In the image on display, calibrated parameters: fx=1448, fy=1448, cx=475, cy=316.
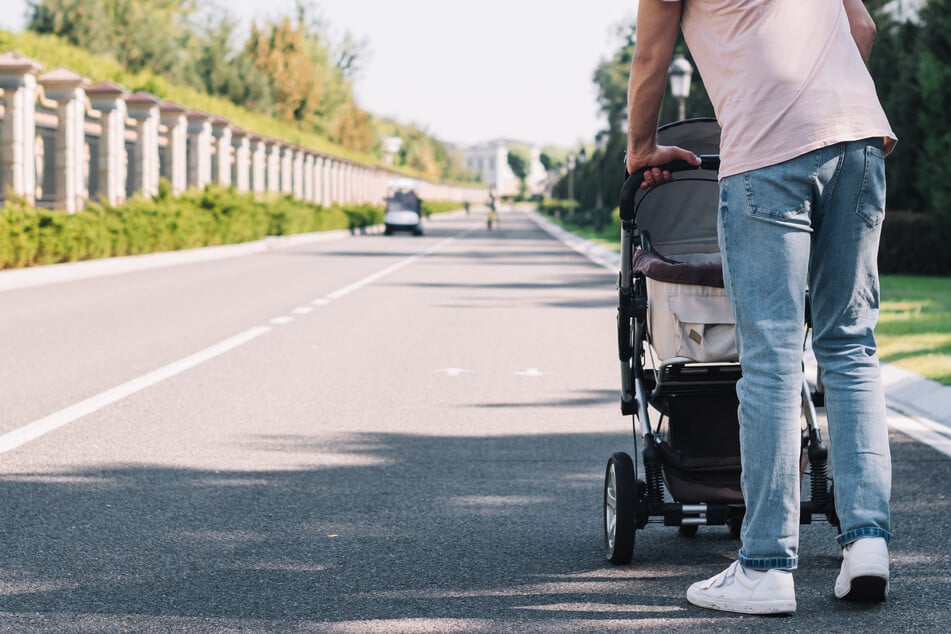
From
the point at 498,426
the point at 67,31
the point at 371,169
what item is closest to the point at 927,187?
the point at 498,426

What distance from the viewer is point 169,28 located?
8819 centimetres

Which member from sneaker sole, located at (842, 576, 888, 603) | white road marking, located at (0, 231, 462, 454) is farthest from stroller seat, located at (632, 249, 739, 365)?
white road marking, located at (0, 231, 462, 454)

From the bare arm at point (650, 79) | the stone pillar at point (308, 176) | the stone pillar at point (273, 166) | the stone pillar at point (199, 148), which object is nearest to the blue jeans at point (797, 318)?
the bare arm at point (650, 79)

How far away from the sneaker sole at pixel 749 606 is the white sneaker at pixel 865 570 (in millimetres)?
211

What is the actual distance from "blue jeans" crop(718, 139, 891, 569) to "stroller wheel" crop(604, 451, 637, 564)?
541 mm

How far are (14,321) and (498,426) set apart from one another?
320 inches

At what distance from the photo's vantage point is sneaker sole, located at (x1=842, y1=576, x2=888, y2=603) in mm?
3924

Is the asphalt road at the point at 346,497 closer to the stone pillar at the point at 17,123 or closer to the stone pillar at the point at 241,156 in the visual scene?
the stone pillar at the point at 17,123

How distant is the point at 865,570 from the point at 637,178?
1.39 metres

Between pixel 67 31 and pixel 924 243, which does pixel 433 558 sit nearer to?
pixel 924 243

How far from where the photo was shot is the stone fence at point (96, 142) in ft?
101

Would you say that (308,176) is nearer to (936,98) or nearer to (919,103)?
(919,103)

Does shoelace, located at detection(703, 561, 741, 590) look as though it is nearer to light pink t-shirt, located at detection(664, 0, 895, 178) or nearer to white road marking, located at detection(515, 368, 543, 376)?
light pink t-shirt, located at detection(664, 0, 895, 178)

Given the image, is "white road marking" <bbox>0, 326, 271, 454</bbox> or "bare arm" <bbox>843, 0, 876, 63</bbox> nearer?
"bare arm" <bbox>843, 0, 876, 63</bbox>
